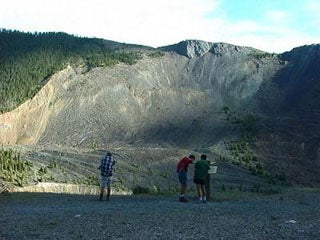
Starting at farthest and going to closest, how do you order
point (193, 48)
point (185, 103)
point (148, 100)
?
1. point (193, 48)
2. point (148, 100)
3. point (185, 103)

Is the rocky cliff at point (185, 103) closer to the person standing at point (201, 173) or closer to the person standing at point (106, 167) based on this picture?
the person standing at point (201, 173)

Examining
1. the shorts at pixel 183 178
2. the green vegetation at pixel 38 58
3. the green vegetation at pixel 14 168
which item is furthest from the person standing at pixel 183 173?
the green vegetation at pixel 38 58

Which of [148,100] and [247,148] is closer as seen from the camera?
[247,148]

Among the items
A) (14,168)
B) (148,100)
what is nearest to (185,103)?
(148,100)

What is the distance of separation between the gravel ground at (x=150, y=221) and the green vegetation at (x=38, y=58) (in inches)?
2599

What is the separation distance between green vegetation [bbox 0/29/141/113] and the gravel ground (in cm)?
6603

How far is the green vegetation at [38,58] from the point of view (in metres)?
92.8

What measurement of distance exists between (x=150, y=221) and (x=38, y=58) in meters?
88.7

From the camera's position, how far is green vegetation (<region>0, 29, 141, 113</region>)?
92.8 meters

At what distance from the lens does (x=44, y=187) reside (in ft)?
119

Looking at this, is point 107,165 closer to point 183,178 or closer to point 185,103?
point 183,178

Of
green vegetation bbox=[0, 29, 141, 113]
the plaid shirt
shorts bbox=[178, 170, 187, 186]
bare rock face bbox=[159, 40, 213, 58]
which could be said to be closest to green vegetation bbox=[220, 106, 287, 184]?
bare rock face bbox=[159, 40, 213, 58]

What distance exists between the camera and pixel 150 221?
18328 mm

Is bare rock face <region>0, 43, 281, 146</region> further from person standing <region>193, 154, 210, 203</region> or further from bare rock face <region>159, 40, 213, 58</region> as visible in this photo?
person standing <region>193, 154, 210, 203</region>
